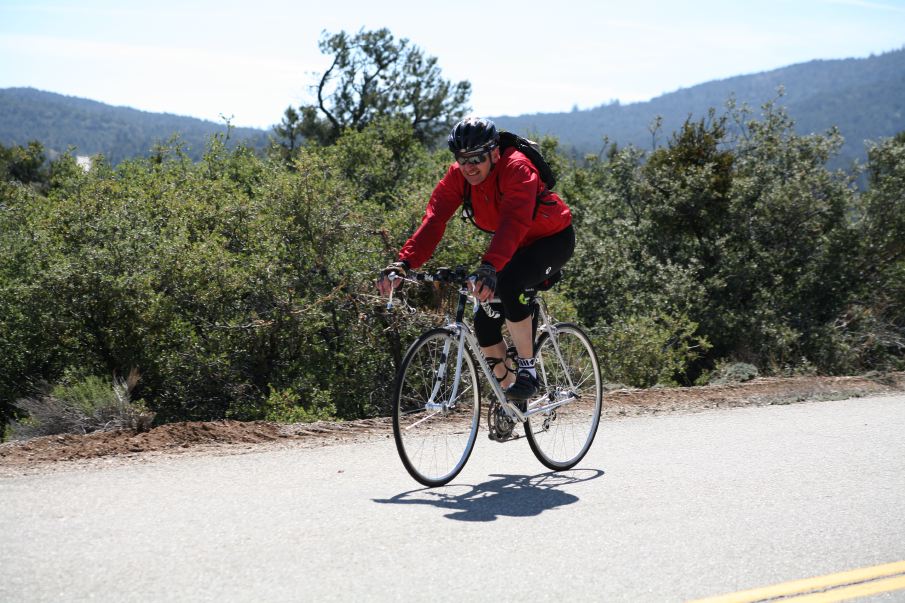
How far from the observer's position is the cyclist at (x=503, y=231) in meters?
5.14

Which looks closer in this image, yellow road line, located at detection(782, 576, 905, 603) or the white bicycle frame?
yellow road line, located at detection(782, 576, 905, 603)

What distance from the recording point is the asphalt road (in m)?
3.63

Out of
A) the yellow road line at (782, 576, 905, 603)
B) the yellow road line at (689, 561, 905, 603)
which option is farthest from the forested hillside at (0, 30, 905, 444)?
the yellow road line at (782, 576, 905, 603)

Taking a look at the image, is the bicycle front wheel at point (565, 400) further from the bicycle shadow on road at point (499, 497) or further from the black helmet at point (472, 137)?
the black helmet at point (472, 137)

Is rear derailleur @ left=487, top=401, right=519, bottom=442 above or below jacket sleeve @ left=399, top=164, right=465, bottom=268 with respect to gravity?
below

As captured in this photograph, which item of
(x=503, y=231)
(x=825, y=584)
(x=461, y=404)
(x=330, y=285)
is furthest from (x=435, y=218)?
(x=330, y=285)

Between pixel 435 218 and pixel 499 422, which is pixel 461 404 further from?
pixel 435 218

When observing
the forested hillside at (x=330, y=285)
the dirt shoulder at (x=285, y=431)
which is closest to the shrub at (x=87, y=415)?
the forested hillside at (x=330, y=285)

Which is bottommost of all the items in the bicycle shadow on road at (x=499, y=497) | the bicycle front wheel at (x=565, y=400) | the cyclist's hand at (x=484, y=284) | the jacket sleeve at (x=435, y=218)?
the bicycle shadow on road at (x=499, y=497)

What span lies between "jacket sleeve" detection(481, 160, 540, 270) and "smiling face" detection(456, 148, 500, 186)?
0.33 ft

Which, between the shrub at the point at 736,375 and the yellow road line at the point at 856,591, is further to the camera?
the shrub at the point at 736,375

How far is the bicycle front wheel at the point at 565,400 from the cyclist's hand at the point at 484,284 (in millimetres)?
1122

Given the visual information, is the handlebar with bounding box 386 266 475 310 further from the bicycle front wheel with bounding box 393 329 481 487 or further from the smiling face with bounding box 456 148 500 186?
the smiling face with bounding box 456 148 500 186

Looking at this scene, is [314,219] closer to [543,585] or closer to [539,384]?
[539,384]
